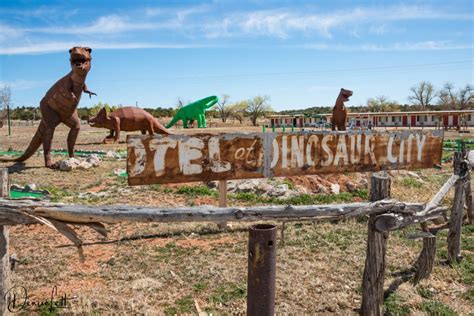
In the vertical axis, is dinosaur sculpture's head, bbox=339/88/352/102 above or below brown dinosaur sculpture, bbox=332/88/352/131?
above

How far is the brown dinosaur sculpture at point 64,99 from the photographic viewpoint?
37.2 feet

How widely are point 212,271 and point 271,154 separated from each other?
2463mm

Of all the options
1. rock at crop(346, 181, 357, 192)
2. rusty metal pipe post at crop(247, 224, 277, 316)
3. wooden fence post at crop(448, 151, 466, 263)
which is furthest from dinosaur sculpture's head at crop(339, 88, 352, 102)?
rusty metal pipe post at crop(247, 224, 277, 316)

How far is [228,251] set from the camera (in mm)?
5781

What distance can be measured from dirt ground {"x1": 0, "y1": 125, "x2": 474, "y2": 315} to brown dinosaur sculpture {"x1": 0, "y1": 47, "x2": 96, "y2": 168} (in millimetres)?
5784

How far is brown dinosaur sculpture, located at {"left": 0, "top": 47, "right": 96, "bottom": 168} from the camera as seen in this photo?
1134 centimetres

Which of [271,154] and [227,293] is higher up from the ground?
[271,154]

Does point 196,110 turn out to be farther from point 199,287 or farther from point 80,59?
point 199,287

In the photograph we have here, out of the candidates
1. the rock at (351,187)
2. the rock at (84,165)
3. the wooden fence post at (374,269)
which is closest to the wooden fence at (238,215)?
the wooden fence post at (374,269)

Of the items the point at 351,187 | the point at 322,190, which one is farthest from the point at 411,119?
the point at 322,190

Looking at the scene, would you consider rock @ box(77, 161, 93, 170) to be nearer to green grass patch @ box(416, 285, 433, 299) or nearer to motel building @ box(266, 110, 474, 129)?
green grass patch @ box(416, 285, 433, 299)

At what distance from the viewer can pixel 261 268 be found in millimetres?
3273

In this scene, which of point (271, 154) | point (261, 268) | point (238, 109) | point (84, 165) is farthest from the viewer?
point (238, 109)

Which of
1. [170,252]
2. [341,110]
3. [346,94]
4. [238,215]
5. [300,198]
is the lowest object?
[170,252]
